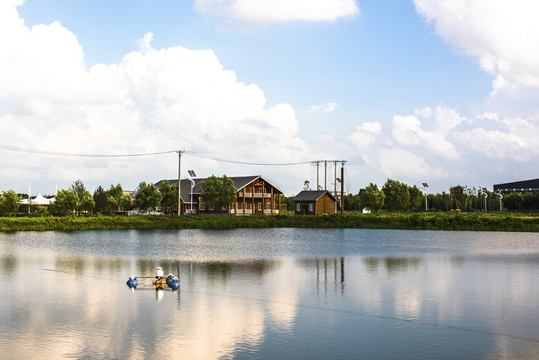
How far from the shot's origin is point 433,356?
11.9 metres

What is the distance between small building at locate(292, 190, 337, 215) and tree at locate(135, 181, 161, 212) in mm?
27880

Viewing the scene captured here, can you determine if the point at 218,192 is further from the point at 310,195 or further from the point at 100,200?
the point at 100,200

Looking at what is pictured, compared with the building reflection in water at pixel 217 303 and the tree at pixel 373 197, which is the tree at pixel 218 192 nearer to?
the tree at pixel 373 197

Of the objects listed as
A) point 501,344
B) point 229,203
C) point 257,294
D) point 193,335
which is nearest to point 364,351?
point 501,344

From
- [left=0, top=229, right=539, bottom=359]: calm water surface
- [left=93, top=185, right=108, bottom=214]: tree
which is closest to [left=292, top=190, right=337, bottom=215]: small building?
[left=93, top=185, right=108, bottom=214]: tree

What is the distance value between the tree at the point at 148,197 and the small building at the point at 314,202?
27880 mm

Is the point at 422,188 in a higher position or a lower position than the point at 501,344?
higher

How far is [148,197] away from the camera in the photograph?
95000 millimetres

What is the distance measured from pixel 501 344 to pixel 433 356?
2159 millimetres

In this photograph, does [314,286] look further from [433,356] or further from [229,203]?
[229,203]

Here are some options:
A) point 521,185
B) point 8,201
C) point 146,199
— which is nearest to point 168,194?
point 146,199

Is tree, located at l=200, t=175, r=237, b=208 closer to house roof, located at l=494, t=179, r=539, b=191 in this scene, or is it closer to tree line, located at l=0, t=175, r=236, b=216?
tree line, located at l=0, t=175, r=236, b=216

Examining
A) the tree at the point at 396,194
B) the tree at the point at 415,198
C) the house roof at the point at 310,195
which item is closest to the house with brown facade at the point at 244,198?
the house roof at the point at 310,195

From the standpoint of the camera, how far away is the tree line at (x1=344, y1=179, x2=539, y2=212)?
116 m
